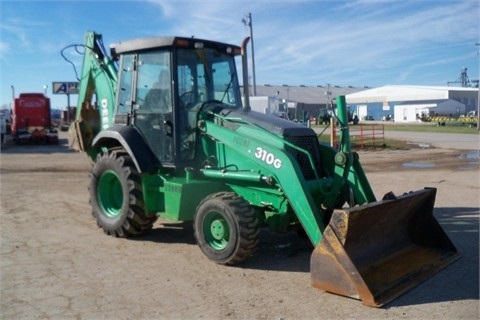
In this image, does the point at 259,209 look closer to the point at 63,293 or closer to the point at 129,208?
the point at 129,208

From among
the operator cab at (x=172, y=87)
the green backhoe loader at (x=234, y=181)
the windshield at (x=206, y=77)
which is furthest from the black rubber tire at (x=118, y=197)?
the windshield at (x=206, y=77)

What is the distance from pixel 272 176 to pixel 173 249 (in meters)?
1.94

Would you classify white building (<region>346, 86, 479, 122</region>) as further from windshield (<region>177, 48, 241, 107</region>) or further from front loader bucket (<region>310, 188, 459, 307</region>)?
front loader bucket (<region>310, 188, 459, 307</region>)

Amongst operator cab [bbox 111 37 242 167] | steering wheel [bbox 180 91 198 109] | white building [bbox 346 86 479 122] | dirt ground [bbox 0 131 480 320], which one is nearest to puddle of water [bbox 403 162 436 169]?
dirt ground [bbox 0 131 480 320]

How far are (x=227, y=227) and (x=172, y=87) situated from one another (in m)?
2.12

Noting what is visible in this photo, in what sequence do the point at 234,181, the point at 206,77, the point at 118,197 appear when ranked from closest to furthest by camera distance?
the point at 234,181 → the point at 206,77 → the point at 118,197

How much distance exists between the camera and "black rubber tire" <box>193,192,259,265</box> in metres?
5.79

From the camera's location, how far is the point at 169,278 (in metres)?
5.71

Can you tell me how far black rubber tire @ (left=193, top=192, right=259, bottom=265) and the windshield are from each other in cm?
167

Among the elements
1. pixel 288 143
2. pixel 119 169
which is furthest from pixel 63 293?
pixel 288 143

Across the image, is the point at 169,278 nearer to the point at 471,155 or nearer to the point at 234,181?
the point at 234,181

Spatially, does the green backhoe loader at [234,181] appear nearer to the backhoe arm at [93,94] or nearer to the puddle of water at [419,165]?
the backhoe arm at [93,94]

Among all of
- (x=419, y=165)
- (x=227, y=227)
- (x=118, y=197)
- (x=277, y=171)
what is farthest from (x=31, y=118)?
(x=277, y=171)

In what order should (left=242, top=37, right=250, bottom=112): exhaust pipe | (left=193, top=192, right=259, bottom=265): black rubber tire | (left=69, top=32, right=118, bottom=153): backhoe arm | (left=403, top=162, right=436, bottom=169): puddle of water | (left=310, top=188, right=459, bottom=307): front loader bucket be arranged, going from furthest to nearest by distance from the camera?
(left=403, top=162, right=436, bottom=169): puddle of water → (left=69, top=32, right=118, bottom=153): backhoe arm → (left=242, top=37, right=250, bottom=112): exhaust pipe → (left=193, top=192, right=259, bottom=265): black rubber tire → (left=310, top=188, right=459, bottom=307): front loader bucket
